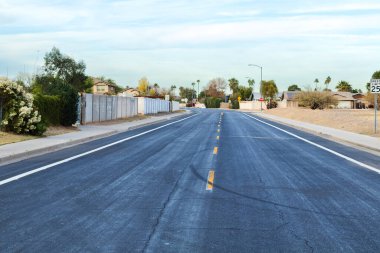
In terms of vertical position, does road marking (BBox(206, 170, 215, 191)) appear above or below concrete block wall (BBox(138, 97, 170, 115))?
below

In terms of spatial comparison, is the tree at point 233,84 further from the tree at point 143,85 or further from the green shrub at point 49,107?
the green shrub at point 49,107

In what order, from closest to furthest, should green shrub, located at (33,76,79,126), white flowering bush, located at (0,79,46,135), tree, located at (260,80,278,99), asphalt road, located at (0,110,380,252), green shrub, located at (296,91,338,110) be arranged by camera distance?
asphalt road, located at (0,110,380,252), white flowering bush, located at (0,79,46,135), green shrub, located at (33,76,79,126), green shrub, located at (296,91,338,110), tree, located at (260,80,278,99)

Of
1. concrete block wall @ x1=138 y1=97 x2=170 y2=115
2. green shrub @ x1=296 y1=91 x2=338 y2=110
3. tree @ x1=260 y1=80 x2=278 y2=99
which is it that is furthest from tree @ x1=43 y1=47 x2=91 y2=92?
tree @ x1=260 y1=80 x2=278 y2=99

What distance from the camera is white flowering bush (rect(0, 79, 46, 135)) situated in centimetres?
2170

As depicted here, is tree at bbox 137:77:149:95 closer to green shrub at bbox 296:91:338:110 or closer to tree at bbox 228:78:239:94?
tree at bbox 228:78:239:94

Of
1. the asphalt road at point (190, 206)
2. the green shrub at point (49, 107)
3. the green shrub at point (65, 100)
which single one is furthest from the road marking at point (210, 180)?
the green shrub at point (65, 100)

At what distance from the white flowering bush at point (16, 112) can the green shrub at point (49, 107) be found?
2.70 meters

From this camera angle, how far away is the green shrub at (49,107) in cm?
2570

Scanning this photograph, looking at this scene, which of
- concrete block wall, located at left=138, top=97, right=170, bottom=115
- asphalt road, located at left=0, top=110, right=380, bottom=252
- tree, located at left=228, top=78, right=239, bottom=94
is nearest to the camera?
asphalt road, located at left=0, top=110, right=380, bottom=252

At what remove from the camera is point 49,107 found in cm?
2750

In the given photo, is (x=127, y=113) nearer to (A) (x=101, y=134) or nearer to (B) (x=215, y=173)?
(A) (x=101, y=134)

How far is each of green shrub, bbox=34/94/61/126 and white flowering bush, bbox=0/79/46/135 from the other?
2698 mm

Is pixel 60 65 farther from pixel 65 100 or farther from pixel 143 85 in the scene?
pixel 143 85

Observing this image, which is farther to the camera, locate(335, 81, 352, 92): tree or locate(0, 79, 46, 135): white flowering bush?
locate(335, 81, 352, 92): tree
